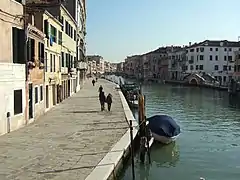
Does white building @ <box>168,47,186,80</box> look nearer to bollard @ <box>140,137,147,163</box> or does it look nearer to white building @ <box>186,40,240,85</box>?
white building @ <box>186,40,240,85</box>

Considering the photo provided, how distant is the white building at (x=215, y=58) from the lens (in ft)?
333

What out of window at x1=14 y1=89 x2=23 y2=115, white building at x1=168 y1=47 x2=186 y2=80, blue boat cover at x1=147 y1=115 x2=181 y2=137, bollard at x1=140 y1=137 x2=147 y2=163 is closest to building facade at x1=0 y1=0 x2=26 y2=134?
window at x1=14 y1=89 x2=23 y2=115

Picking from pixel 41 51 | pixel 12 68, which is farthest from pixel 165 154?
pixel 41 51

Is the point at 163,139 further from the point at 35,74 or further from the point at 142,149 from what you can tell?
the point at 35,74

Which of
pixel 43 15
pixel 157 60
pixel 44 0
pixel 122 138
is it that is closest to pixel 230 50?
pixel 157 60

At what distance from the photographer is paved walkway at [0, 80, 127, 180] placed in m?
11.2

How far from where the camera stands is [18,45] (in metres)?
18.7

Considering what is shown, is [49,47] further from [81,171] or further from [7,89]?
[81,171]

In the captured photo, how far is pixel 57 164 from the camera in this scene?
39.6 feet

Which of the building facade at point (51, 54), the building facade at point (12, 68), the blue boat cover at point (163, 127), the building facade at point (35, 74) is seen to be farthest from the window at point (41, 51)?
the blue boat cover at point (163, 127)

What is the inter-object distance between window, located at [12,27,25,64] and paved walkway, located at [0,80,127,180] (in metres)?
3.30

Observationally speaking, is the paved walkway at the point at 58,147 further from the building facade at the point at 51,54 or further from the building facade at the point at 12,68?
the building facade at the point at 51,54

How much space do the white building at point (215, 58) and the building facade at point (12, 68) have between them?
86.9 metres

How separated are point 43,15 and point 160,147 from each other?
38.8 ft
